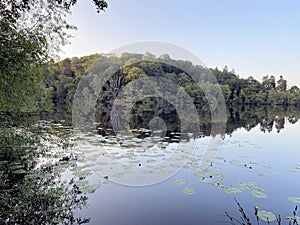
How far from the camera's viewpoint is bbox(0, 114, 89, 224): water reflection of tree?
8.98 ft

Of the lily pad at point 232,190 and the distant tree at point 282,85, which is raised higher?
the distant tree at point 282,85

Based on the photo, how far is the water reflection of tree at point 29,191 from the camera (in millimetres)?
2736

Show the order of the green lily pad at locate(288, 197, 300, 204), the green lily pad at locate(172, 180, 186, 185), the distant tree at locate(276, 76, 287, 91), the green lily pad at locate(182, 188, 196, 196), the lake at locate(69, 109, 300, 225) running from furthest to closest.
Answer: the distant tree at locate(276, 76, 287, 91) < the green lily pad at locate(172, 180, 186, 185) < the green lily pad at locate(182, 188, 196, 196) < the green lily pad at locate(288, 197, 300, 204) < the lake at locate(69, 109, 300, 225)

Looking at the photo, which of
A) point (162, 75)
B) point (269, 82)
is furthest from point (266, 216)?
point (269, 82)

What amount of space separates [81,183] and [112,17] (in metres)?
10.3

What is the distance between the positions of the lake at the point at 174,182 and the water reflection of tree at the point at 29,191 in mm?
177

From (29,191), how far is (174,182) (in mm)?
2871

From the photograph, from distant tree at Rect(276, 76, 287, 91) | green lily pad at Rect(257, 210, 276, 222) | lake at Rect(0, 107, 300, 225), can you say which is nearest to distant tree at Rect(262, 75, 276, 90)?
distant tree at Rect(276, 76, 287, 91)

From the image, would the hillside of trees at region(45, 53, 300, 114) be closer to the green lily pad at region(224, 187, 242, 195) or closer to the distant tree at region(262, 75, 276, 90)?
the distant tree at region(262, 75, 276, 90)

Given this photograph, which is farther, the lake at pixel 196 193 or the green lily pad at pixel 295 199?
the green lily pad at pixel 295 199

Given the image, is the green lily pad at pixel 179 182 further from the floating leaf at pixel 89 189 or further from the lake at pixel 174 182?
the floating leaf at pixel 89 189

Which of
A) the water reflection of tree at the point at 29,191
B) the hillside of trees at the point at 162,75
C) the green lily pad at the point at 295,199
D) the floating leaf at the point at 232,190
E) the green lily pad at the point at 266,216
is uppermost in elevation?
the hillside of trees at the point at 162,75

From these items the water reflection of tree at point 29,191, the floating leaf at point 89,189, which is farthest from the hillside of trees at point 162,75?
the floating leaf at point 89,189

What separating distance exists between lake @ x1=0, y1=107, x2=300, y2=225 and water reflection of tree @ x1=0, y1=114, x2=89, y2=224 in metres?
0.18
